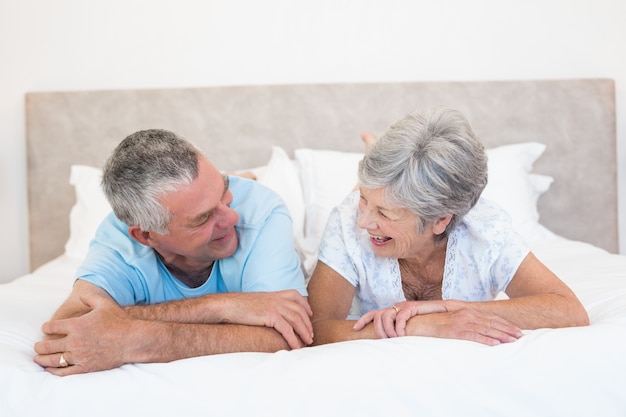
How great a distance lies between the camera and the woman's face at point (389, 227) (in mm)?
1708

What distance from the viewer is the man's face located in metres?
1.70

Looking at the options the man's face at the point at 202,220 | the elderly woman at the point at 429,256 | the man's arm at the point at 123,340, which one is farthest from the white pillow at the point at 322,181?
the man's arm at the point at 123,340

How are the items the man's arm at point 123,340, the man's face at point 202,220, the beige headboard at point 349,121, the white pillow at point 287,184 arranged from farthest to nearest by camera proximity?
the beige headboard at point 349,121 < the white pillow at point 287,184 < the man's face at point 202,220 < the man's arm at point 123,340

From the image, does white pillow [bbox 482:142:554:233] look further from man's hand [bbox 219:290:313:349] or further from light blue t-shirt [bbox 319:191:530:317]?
man's hand [bbox 219:290:313:349]

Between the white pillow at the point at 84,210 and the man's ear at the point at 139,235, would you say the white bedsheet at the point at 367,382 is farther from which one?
the white pillow at the point at 84,210

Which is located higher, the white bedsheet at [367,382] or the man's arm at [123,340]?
the man's arm at [123,340]

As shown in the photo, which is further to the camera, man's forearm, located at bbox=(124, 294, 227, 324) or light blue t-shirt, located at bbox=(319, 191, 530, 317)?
light blue t-shirt, located at bbox=(319, 191, 530, 317)

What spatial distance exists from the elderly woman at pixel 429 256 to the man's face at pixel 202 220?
28 centimetres

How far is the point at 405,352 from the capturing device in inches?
56.3

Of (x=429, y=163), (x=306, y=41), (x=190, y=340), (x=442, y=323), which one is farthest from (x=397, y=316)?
(x=306, y=41)

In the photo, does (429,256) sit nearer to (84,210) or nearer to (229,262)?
(229,262)

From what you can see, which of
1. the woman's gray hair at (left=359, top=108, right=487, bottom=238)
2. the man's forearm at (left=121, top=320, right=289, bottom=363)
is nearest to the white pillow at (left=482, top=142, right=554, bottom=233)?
the woman's gray hair at (left=359, top=108, right=487, bottom=238)

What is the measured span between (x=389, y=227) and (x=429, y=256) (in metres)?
0.23

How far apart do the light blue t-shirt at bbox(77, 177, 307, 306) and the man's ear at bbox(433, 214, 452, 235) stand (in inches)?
14.8
